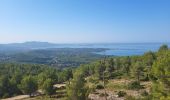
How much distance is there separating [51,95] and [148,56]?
38283mm

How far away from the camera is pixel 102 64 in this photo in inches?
3944

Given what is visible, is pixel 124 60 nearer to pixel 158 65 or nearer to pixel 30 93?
pixel 30 93

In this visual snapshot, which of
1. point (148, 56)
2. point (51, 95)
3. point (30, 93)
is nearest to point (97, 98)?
point (51, 95)

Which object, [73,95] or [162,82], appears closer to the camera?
[162,82]

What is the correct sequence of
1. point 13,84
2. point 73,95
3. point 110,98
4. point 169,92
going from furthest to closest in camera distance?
point 13,84
point 110,98
point 73,95
point 169,92

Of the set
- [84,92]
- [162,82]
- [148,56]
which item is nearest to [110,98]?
[84,92]

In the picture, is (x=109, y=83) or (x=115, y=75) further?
(x=115, y=75)

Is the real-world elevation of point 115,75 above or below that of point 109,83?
below

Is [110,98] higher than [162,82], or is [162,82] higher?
[162,82]

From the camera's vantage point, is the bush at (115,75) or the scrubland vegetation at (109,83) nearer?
the scrubland vegetation at (109,83)

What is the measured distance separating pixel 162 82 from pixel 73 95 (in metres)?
15.8

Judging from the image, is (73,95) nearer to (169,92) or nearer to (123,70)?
(169,92)

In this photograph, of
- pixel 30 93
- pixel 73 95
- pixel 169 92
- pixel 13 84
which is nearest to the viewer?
pixel 169 92

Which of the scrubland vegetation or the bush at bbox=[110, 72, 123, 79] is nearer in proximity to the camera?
the scrubland vegetation
